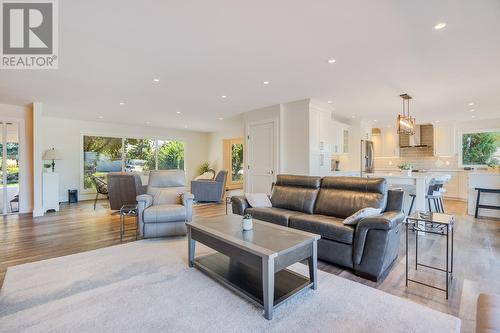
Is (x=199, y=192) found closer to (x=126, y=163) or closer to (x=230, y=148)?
(x=126, y=163)

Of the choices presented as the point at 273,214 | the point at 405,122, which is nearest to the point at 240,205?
the point at 273,214

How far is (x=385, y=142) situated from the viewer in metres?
9.17

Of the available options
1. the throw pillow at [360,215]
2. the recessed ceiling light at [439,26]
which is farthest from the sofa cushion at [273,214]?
the recessed ceiling light at [439,26]

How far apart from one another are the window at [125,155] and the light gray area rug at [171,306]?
5917 mm

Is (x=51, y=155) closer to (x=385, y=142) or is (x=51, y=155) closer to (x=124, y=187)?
(x=124, y=187)

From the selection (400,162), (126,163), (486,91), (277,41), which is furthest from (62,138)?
(400,162)

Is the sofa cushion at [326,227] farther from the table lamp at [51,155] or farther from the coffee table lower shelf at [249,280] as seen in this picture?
the table lamp at [51,155]

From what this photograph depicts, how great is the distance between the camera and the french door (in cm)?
574

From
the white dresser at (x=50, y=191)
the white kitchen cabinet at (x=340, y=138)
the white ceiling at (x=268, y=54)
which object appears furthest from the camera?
the white kitchen cabinet at (x=340, y=138)

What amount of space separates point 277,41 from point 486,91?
452 cm

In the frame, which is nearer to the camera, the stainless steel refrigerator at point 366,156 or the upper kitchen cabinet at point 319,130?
the upper kitchen cabinet at point 319,130

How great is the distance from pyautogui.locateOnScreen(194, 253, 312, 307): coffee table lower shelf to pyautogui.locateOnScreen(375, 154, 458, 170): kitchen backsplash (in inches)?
325

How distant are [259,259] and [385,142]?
882 centimetres

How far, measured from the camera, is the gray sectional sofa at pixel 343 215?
2523mm
